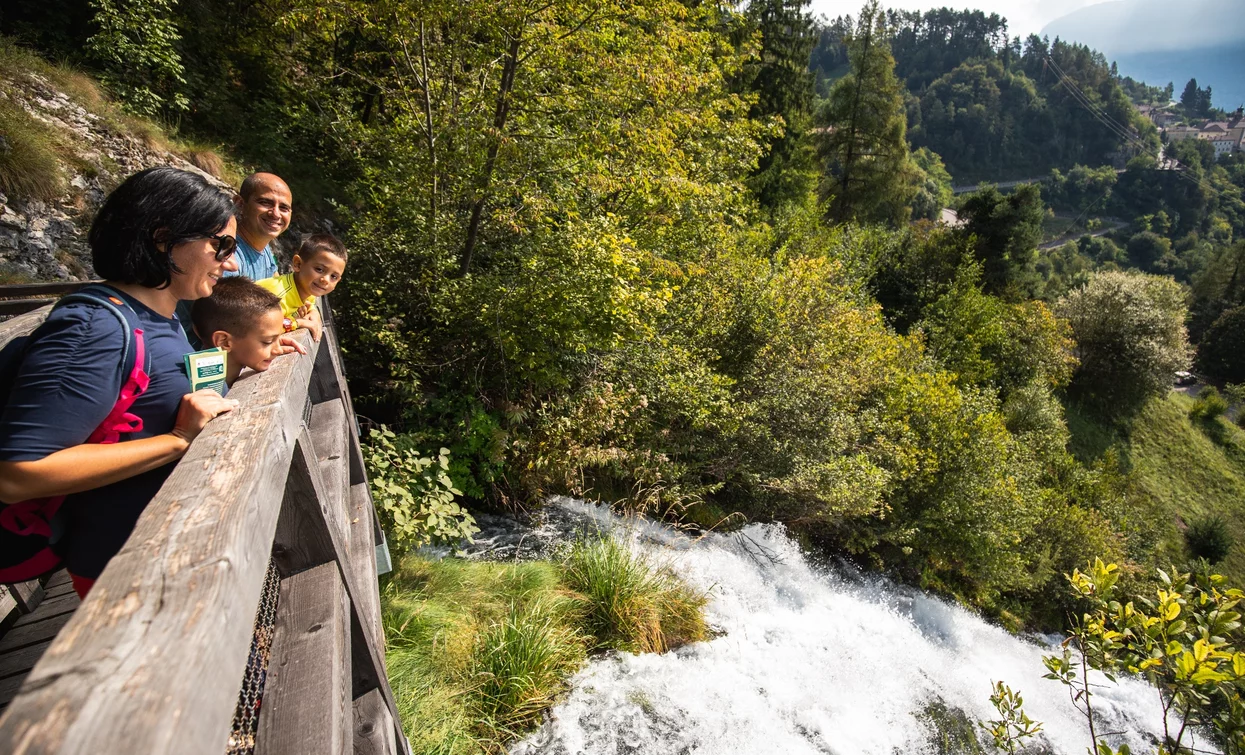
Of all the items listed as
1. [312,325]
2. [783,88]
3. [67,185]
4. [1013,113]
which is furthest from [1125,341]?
[1013,113]

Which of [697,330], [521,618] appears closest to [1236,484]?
[697,330]

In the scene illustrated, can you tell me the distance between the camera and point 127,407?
1383 millimetres

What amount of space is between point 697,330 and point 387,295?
4701 millimetres

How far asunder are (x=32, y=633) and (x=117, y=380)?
90.7 inches

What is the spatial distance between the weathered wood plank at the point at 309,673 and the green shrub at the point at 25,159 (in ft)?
21.1

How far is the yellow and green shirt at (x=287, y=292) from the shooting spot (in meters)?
2.86

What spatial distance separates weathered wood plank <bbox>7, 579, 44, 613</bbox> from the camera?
2.64 m

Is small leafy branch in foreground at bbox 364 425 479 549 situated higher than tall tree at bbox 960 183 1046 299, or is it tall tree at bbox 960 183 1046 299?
tall tree at bbox 960 183 1046 299

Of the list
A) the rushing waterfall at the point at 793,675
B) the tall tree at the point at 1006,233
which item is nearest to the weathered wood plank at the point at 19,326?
the rushing waterfall at the point at 793,675

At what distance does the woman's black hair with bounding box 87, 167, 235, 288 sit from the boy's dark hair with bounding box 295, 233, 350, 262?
163 centimetres

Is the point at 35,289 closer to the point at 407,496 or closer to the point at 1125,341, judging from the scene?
the point at 407,496

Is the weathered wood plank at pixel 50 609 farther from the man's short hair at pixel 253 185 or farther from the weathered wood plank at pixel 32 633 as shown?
the man's short hair at pixel 253 185

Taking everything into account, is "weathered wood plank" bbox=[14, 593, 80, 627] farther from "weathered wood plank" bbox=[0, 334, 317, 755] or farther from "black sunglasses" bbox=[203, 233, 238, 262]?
"weathered wood plank" bbox=[0, 334, 317, 755]

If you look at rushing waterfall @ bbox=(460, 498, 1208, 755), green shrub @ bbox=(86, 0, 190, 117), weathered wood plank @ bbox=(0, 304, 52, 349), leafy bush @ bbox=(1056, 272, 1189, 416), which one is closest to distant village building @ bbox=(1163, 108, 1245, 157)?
leafy bush @ bbox=(1056, 272, 1189, 416)
